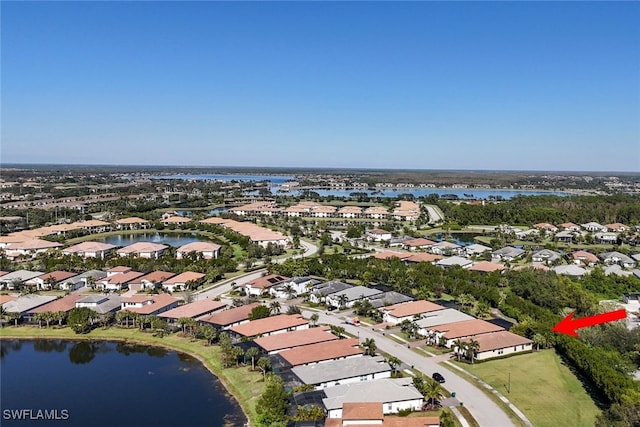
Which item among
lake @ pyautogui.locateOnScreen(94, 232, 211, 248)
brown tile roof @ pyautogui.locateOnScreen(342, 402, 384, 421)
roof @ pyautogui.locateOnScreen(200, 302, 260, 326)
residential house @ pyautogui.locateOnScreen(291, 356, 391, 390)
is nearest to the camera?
brown tile roof @ pyautogui.locateOnScreen(342, 402, 384, 421)

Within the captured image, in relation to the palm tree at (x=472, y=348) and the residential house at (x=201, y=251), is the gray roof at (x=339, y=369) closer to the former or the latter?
the palm tree at (x=472, y=348)

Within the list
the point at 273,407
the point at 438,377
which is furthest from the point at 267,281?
A: the point at 273,407

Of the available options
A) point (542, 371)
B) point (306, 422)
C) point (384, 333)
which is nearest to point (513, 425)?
point (542, 371)

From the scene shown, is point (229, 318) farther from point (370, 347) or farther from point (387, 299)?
point (387, 299)

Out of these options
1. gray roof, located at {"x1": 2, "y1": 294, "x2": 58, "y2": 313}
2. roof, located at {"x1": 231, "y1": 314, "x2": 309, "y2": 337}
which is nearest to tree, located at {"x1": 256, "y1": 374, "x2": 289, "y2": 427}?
roof, located at {"x1": 231, "y1": 314, "x2": 309, "y2": 337}

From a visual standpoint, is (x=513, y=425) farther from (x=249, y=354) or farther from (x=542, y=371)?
(x=249, y=354)

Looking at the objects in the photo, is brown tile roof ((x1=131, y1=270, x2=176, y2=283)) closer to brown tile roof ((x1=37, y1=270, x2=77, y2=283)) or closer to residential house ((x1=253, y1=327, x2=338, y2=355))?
brown tile roof ((x1=37, y1=270, x2=77, y2=283))
